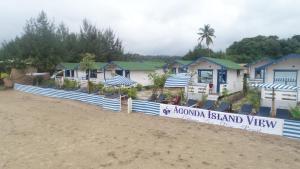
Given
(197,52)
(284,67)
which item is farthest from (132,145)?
(197,52)

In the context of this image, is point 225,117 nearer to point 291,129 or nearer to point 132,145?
point 291,129

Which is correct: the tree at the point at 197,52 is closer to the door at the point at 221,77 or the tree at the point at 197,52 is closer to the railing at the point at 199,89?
the door at the point at 221,77

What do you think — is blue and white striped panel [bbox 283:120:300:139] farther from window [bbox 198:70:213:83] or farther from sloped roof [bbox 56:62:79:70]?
sloped roof [bbox 56:62:79:70]

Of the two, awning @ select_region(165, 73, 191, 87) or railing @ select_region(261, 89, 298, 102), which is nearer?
railing @ select_region(261, 89, 298, 102)

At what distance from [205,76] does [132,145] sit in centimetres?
1473

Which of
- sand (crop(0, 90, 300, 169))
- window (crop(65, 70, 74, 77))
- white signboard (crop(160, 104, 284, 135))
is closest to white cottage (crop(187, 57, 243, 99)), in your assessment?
white signboard (crop(160, 104, 284, 135))

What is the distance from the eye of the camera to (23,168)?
8133 millimetres

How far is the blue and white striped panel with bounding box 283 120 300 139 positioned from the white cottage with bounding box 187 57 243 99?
9464 millimetres

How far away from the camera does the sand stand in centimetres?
851

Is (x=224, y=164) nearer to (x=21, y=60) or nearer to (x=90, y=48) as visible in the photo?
(x=21, y=60)

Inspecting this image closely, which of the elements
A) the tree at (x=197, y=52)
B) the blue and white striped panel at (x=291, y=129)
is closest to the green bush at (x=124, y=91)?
the blue and white striped panel at (x=291, y=129)

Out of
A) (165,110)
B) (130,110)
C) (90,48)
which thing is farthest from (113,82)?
(90,48)

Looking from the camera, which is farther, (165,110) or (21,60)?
(21,60)

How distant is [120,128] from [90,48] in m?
34.6
